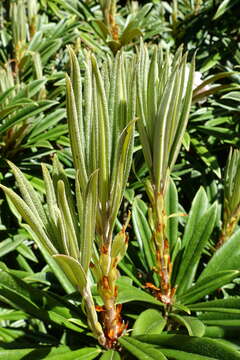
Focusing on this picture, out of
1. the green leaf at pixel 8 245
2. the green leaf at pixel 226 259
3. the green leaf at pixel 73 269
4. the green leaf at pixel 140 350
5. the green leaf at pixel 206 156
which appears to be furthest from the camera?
the green leaf at pixel 206 156

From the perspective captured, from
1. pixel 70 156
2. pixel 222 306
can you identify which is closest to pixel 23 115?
pixel 70 156

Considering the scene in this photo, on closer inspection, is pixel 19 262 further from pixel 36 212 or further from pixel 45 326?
pixel 36 212

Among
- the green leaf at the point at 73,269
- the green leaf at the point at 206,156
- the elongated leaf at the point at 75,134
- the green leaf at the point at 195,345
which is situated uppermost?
the elongated leaf at the point at 75,134

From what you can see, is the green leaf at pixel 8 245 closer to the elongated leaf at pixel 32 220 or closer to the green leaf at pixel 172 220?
the green leaf at pixel 172 220

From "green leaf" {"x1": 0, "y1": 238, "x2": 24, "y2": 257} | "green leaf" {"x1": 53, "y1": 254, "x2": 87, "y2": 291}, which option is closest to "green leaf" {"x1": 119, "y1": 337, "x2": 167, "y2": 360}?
"green leaf" {"x1": 53, "y1": 254, "x2": 87, "y2": 291}

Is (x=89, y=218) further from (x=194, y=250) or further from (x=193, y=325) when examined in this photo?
(x=194, y=250)

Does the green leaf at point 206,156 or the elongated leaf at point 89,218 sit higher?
the elongated leaf at point 89,218

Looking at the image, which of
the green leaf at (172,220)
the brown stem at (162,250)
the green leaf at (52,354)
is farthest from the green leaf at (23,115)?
the green leaf at (52,354)
